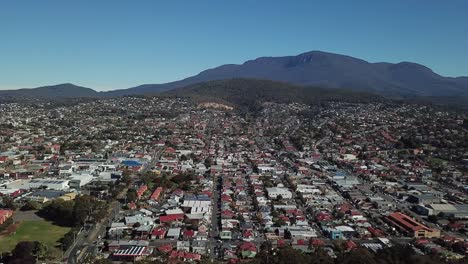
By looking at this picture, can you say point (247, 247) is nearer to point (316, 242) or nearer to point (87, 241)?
point (316, 242)

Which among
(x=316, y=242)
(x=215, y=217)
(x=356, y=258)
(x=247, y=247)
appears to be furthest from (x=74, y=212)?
(x=356, y=258)

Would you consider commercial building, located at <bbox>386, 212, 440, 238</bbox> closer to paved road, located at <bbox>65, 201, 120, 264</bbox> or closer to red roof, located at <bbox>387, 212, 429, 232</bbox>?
red roof, located at <bbox>387, 212, 429, 232</bbox>

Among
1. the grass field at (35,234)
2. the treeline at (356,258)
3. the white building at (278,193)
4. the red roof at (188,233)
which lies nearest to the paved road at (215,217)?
the red roof at (188,233)

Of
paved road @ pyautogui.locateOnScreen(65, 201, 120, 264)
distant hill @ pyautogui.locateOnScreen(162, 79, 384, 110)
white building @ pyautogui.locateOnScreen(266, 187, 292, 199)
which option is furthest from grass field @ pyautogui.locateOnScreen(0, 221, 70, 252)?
distant hill @ pyautogui.locateOnScreen(162, 79, 384, 110)

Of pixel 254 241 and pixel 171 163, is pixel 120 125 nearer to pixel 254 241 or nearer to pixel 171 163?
pixel 171 163

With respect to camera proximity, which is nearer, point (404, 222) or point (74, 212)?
point (74, 212)

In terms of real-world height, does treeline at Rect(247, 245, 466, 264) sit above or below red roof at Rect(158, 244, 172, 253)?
above

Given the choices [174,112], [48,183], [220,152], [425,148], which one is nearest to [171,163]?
[220,152]
